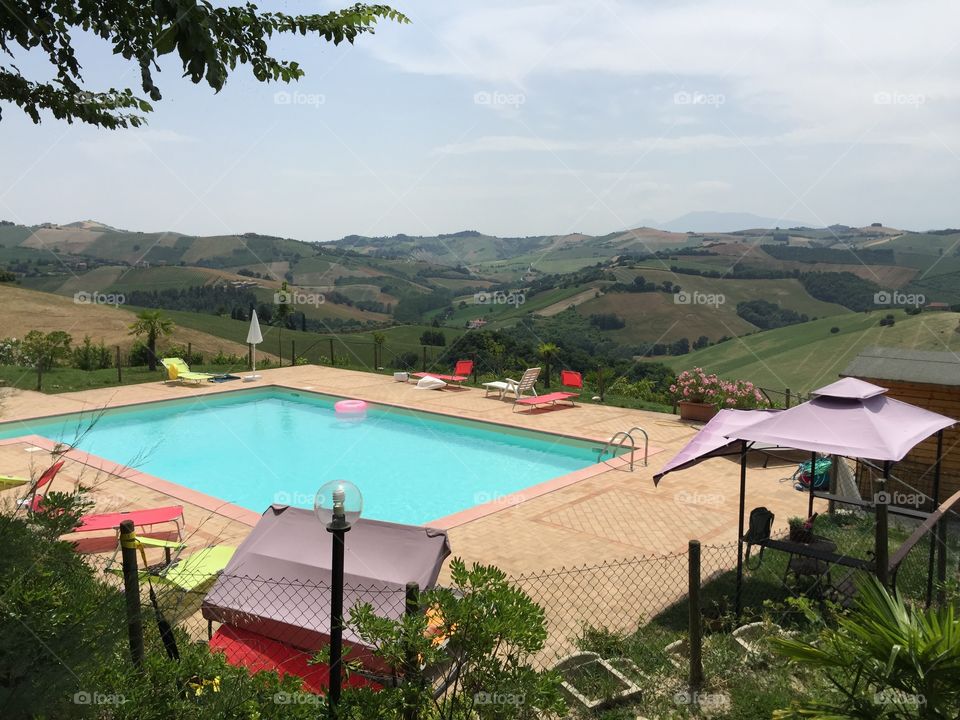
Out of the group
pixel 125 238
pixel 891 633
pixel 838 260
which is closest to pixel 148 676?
pixel 891 633

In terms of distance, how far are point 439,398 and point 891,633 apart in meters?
14.1

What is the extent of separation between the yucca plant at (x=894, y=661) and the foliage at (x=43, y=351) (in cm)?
1819

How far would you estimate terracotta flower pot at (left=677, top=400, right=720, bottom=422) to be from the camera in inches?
544

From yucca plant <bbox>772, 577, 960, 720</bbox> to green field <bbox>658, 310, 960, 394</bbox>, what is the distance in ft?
131

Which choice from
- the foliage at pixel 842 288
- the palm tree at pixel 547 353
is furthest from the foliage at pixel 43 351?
the foliage at pixel 842 288

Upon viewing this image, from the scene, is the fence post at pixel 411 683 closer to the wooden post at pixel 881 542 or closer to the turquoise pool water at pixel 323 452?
the wooden post at pixel 881 542

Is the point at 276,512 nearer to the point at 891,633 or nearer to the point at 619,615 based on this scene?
the point at 619,615

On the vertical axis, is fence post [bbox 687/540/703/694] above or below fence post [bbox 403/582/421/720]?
below

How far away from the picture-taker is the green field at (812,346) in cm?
4575

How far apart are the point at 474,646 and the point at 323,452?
34.2 feet

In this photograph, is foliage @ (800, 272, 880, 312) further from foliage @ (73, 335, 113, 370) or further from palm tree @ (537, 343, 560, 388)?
foliage @ (73, 335, 113, 370)

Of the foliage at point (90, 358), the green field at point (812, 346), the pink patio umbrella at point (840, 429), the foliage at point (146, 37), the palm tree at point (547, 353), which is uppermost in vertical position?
the foliage at point (146, 37)

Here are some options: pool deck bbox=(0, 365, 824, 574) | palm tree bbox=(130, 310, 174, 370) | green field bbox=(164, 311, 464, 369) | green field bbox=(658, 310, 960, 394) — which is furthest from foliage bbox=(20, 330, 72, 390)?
green field bbox=(658, 310, 960, 394)

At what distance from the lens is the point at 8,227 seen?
131 meters
